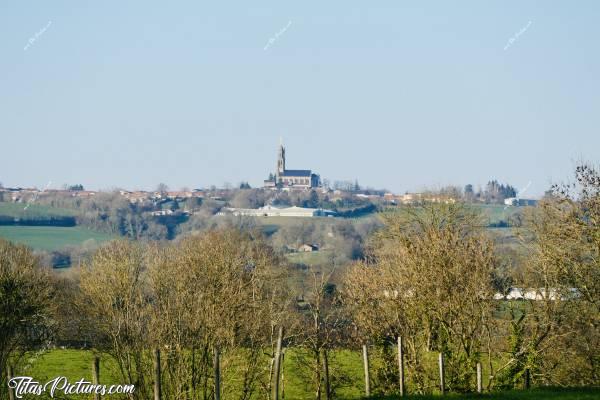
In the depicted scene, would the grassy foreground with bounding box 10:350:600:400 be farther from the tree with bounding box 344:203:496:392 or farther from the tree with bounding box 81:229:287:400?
the tree with bounding box 344:203:496:392

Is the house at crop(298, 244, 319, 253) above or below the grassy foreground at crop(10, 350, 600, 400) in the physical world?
below

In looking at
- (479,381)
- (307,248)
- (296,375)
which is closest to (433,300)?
(479,381)

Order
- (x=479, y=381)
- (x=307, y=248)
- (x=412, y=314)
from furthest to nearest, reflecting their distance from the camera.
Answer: (x=307, y=248) → (x=412, y=314) → (x=479, y=381)

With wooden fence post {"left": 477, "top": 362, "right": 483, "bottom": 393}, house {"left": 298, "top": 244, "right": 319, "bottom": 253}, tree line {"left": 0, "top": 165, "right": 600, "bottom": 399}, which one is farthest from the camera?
A: house {"left": 298, "top": 244, "right": 319, "bottom": 253}

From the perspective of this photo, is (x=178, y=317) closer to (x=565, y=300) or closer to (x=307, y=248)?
(x=565, y=300)

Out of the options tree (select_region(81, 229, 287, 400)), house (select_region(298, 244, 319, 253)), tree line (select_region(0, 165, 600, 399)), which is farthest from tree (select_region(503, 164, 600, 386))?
house (select_region(298, 244, 319, 253))

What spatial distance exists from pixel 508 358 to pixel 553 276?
126 inches

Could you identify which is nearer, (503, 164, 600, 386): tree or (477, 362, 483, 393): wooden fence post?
(477, 362, 483, 393): wooden fence post

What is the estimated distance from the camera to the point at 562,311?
32.2 meters

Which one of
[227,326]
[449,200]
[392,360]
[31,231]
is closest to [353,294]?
[392,360]

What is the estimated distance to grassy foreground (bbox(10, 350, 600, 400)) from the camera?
25812mm

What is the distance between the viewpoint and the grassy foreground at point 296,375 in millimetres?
25812

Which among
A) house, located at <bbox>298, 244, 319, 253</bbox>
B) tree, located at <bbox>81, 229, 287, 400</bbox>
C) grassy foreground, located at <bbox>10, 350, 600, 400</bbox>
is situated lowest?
house, located at <bbox>298, 244, 319, 253</bbox>

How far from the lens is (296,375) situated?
45188 mm
